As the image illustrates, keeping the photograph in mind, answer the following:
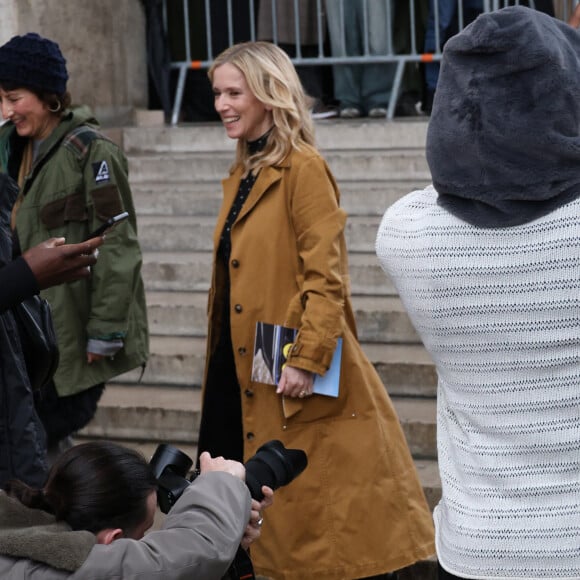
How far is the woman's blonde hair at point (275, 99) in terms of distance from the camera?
4.25m

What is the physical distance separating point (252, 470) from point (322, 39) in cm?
693

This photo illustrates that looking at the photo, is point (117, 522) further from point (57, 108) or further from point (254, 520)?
point (57, 108)

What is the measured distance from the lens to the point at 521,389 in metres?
2.34

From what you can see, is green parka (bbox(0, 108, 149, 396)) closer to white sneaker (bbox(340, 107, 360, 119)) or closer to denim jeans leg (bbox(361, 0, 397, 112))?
white sneaker (bbox(340, 107, 360, 119))

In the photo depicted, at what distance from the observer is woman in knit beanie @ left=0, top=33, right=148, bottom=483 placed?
4422mm

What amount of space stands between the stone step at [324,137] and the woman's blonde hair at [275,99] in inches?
133

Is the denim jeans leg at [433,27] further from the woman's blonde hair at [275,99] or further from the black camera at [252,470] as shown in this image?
the black camera at [252,470]

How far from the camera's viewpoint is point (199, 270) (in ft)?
22.9

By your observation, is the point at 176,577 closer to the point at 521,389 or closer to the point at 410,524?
the point at 521,389

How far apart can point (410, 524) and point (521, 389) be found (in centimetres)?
196

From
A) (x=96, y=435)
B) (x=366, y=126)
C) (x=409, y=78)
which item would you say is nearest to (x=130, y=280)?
(x=96, y=435)

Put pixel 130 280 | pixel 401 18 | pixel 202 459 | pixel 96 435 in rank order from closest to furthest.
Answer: pixel 202 459 < pixel 130 280 < pixel 96 435 < pixel 401 18

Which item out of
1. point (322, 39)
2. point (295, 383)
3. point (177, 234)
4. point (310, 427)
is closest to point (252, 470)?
Answer: point (295, 383)

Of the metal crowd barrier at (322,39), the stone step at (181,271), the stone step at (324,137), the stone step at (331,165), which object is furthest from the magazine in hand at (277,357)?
the metal crowd barrier at (322,39)
